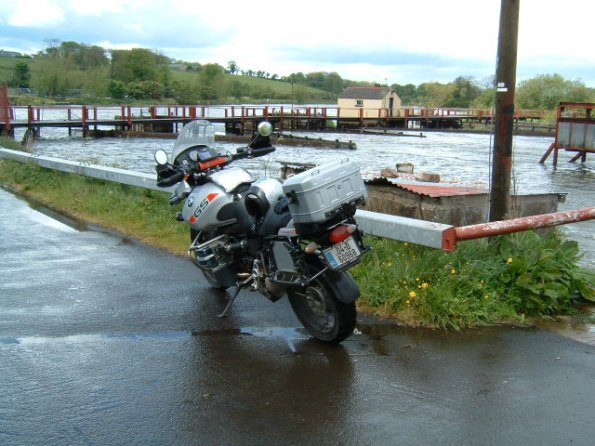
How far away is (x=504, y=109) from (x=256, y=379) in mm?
3634

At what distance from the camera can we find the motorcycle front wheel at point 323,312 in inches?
188

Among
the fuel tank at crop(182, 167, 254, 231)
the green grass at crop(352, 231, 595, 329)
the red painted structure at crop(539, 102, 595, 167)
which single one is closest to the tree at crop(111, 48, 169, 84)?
the red painted structure at crop(539, 102, 595, 167)

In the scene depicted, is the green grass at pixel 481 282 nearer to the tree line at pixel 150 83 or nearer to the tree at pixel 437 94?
the tree line at pixel 150 83

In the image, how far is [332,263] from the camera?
4.60m

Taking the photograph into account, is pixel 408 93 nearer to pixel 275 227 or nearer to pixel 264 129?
pixel 264 129

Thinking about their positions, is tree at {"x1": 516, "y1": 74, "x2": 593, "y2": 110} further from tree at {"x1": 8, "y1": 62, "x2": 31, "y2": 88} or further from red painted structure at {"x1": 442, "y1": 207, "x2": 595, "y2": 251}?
tree at {"x1": 8, "y1": 62, "x2": 31, "y2": 88}

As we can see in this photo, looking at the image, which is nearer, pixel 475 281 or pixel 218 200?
pixel 218 200

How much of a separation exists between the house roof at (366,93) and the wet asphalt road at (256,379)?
89499mm

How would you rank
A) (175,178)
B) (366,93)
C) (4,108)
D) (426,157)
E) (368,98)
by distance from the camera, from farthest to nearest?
1. (366,93)
2. (368,98)
3. (426,157)
4. (4,108)
5. (175,178)

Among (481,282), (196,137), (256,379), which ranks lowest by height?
(256,379)

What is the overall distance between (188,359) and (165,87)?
130m

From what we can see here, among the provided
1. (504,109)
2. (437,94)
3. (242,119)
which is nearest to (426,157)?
(242,119)

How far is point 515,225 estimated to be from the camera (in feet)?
18.5

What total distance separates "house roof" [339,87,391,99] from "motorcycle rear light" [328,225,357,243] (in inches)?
3567
